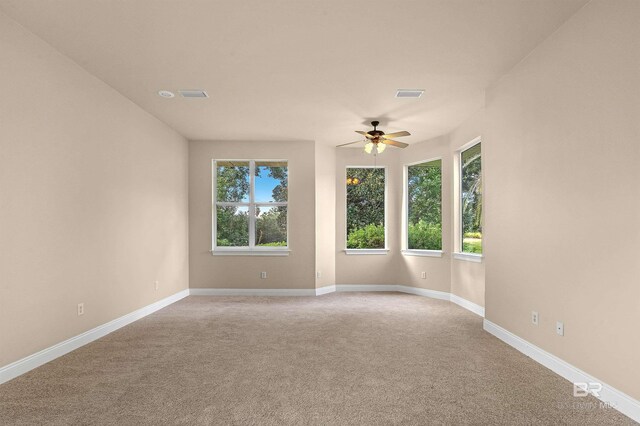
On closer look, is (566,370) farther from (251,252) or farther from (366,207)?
(251,252)

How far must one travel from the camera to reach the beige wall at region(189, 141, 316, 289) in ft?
21.7

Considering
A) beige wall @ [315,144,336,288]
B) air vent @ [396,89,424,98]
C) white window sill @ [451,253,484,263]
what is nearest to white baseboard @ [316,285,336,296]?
beige wall @ [315,144,336,288]

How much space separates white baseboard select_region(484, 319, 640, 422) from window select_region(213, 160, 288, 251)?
3953 mm

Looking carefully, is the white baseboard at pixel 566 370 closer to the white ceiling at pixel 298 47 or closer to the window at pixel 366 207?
the white ceiling at pixel 298 47

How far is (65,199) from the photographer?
11.4 feet

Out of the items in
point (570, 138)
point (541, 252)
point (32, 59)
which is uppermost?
point (32, 59)

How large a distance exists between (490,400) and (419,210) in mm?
4583

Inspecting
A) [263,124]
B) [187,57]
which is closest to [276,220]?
[263,124]

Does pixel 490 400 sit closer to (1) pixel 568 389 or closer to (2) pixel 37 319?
(1) pixel 568 389

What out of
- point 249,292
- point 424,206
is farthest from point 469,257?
point 249,292

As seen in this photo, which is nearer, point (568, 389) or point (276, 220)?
point (568, 389)

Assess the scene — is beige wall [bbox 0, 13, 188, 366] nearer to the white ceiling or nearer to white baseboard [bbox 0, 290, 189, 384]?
white baseboard [bbox 0, 290, 189, 384]

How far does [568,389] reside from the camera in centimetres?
269

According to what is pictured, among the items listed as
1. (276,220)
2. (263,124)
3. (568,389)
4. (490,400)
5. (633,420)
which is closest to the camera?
(633,420)
